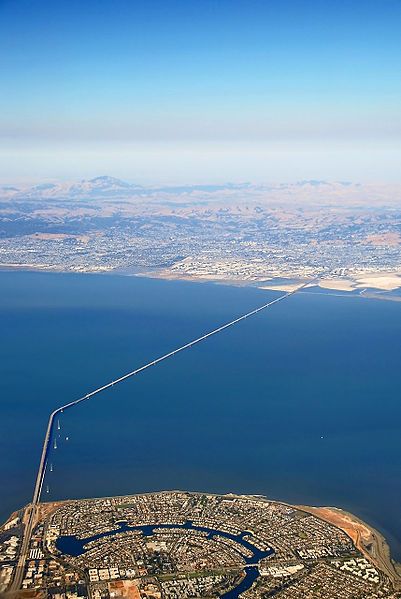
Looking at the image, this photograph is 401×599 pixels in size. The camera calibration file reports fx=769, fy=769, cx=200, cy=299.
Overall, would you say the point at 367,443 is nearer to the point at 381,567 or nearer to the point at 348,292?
the point at 381,567

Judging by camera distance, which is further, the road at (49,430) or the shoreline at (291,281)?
the shoreline at (291,281)

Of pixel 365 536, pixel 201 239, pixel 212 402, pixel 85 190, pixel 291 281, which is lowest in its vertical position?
pixel 365 536

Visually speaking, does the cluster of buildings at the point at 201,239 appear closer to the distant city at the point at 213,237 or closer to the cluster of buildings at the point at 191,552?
the distant city at the point at 213,237

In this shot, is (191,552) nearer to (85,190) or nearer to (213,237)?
(213,237)

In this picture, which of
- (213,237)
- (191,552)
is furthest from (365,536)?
(213,237)

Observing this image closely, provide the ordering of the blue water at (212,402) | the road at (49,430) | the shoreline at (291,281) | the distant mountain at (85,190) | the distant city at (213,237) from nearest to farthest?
1. the road at (49,430)
2. the blue water at (212,402)
3. the shoreline at (291,281)
4. the distant city at (213,237)
5. the distant mountain at (85,190)

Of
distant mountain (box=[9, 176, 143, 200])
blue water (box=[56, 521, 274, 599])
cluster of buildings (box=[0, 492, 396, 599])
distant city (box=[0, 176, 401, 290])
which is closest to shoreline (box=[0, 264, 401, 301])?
distant city (box=[0, 176, 401, 290])

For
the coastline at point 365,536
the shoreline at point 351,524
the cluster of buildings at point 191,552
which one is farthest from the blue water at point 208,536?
the coastline at point 365,536
